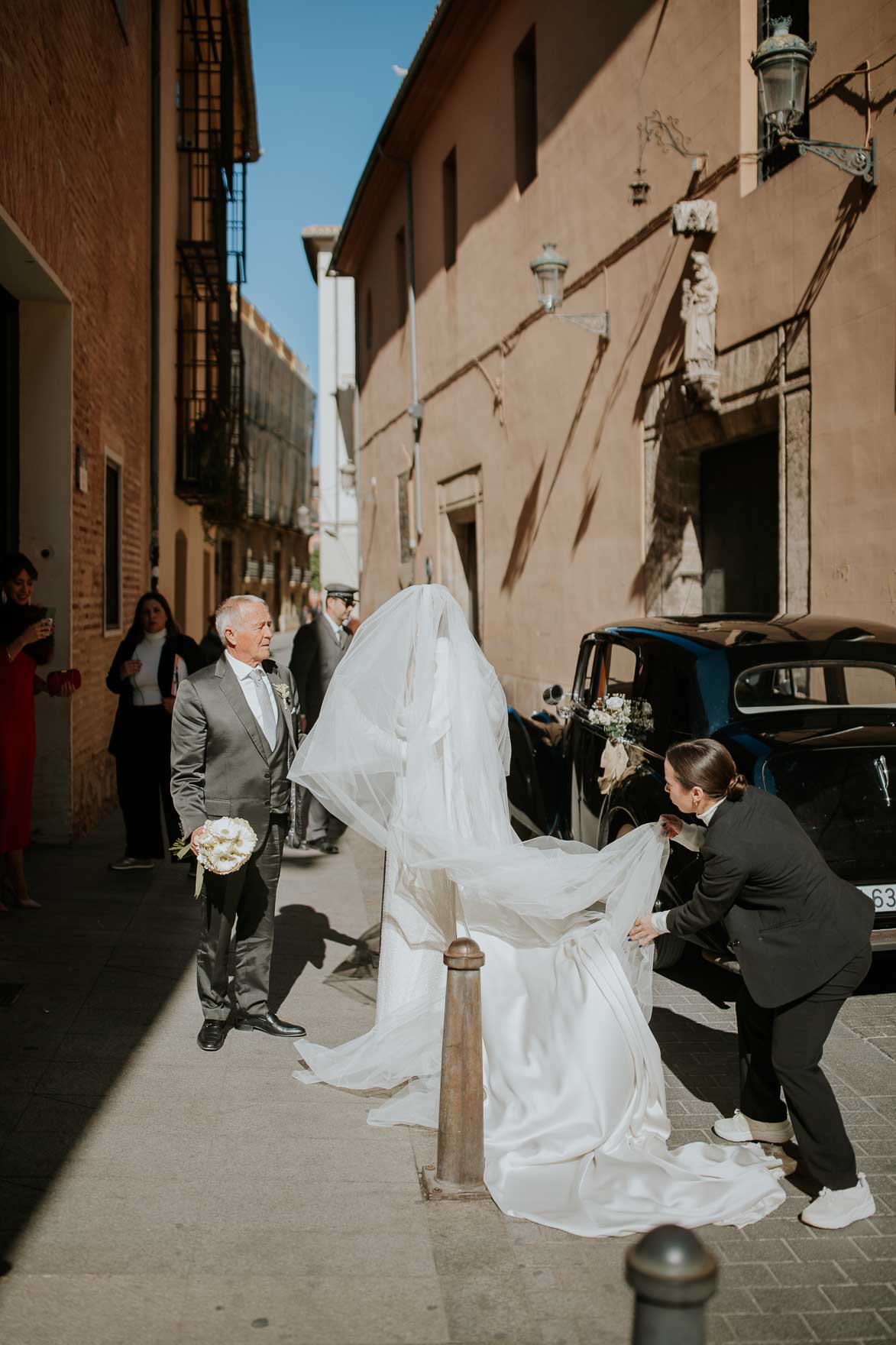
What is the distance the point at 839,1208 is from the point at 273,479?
150 ft

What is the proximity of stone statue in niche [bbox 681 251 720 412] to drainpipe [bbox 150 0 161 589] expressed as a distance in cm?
695

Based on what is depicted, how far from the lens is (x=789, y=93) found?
7293mm

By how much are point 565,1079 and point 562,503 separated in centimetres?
995

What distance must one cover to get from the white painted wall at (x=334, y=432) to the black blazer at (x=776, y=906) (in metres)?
32.4

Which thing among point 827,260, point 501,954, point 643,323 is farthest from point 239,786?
point 643,323

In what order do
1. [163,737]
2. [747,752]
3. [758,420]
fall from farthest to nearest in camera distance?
[758,420] → [163,737] → [747,752]

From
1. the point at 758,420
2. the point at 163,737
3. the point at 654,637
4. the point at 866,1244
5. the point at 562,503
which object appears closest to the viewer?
→ the point at 866,1244

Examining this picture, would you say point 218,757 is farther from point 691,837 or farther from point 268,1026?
point 691,837

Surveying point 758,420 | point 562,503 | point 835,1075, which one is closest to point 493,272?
point 562,503

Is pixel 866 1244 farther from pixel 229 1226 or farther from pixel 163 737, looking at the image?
pixel 163 737

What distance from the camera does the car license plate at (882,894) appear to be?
510cm

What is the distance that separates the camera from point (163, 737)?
27.0 feet

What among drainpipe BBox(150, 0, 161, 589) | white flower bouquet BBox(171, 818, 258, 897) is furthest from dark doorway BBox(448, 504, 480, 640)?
white flower bouquet BBox(171, 818, 258, 897)

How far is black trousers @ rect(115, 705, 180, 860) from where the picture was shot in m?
8.16
